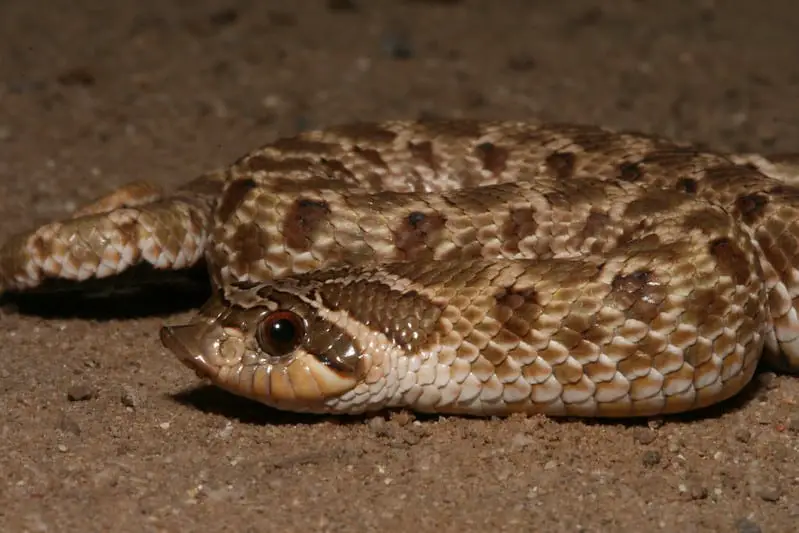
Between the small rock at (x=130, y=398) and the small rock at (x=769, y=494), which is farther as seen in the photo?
the small rock at (x=130, y=398)

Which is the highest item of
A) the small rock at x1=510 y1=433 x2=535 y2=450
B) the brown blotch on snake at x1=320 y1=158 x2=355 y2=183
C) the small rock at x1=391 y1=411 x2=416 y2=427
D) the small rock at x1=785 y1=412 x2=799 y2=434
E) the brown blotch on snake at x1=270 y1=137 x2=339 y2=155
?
the brown blotch on snake at x1=270 y1=137 x2=339 y2=155

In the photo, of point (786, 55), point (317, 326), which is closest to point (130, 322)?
point (317, 326)

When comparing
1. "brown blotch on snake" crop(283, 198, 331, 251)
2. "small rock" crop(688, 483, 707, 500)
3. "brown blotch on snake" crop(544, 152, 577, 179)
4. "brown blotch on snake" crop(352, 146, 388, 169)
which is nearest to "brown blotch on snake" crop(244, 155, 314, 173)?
"brown blotch on snake" crop(352, 146, 388, 169)

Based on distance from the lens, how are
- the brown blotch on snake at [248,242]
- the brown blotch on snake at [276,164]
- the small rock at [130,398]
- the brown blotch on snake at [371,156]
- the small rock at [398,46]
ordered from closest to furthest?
the small rock at [130,398]
the brown blotch on snake at [248,242]
the brown blotch on snake at [276,164]
the brown blotch on snake at [371,156]
the small rock at [398,46]

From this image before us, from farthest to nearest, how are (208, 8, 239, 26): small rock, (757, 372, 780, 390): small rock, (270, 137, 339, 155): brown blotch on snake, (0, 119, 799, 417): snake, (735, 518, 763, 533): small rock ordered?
(208, 8, 239, 26): small rock, (270, 137, 339, 155): brown blotch on snake, (757, 372, 780, 390): small rock, (0, 119, 799, 417): snake, (735, 518, 763, 533): small rock

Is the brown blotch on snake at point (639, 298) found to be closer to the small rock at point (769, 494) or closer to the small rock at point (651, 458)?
the small rock at point (651, 458)

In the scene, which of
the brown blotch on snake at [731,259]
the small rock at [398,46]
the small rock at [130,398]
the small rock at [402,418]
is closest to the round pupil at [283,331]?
the small rock at [402,418]

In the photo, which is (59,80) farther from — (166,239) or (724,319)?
(724,319)

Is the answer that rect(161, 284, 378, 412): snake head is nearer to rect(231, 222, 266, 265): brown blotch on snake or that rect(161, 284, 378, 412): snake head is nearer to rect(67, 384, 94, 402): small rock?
rect(67, 384, 94, 402): small rock
